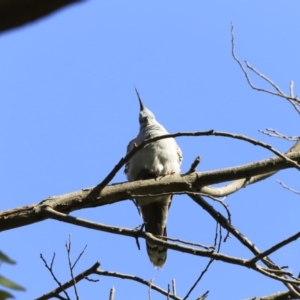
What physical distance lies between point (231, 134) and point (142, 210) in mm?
3056

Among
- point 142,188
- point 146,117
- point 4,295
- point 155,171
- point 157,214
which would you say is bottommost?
point 4,295

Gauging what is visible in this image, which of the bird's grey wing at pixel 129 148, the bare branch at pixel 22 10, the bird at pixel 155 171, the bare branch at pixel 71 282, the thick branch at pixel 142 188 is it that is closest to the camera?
the bare branch at pixel 22 10

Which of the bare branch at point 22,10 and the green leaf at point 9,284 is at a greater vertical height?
the bare branch at point 22,10

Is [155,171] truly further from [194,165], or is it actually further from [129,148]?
[194,165]

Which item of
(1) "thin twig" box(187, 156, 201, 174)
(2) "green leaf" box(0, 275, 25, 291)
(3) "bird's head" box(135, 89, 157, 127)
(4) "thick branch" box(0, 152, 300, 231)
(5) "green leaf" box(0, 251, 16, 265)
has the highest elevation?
(3) "bird's head" box(135, 89, 157, 127)

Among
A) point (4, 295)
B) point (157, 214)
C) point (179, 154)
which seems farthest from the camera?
point (179, 154)

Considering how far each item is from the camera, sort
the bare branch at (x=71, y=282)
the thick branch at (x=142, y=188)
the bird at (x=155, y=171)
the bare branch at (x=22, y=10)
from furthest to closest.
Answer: the bird at (x=155, y=171) → the bare branch at (x=71, y=282) → the thick branch at (x=142, y=188) → the bare branch at (x=22, y=10)

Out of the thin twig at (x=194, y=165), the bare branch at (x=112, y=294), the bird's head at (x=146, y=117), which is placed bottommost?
the bare branch at (x=112, y=294)

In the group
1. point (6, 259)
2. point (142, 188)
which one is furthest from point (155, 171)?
point (6, 259)

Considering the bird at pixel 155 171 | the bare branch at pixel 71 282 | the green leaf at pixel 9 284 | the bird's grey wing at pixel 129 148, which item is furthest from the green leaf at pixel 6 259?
the bird's grey wing at pixel 129 148

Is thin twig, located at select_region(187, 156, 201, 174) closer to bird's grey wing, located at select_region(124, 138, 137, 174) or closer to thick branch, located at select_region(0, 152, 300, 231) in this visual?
thick branch, located at select_region(0, 152, 300, 231)

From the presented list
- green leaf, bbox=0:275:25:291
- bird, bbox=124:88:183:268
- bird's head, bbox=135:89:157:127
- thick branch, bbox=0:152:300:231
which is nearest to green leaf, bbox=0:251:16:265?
green leaf, bbox=0:275:25:291

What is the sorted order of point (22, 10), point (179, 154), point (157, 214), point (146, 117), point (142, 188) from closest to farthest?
A: 1. point (22, 10)
2. point (142, 188)
3. point (157, 214)
4. point (179, 154)
5. point (146, 117)

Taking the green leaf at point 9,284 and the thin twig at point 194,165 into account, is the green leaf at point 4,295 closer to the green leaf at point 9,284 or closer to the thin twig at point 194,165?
the green leaf at point 9,284
